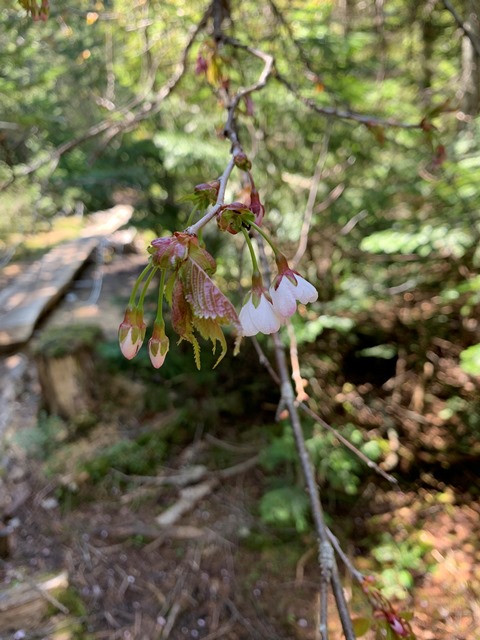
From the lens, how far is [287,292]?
614 millimetres

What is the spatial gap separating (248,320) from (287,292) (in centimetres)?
7

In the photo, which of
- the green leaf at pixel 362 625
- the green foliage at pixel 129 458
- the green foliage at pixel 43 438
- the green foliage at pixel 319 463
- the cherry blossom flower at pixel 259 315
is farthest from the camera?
the green foliage at pixel 43 438

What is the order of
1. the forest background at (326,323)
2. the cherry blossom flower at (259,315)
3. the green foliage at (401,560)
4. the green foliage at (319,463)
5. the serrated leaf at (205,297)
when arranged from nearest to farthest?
the serrated leaf at (205,297)
the cherry blossom flower at (259,315)
the forest background at (326,323)
the green foliage at (401,560)
the green foliage at (319,463)

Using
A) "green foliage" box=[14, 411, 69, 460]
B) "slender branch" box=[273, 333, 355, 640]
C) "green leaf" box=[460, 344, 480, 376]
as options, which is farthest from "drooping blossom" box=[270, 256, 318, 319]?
"green foliage" box=[14, 411, 69, 460]

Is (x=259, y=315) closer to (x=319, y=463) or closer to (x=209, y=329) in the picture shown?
(x=209, y=329)

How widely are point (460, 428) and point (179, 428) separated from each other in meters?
2.42

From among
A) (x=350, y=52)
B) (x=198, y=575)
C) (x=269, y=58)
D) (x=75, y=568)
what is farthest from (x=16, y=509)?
(x=350, y=52)

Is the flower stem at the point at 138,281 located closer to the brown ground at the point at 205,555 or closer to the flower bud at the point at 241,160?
the flower bud at the point at 241,160

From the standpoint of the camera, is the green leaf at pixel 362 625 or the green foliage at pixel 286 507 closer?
the green leaf at pixel 362 625

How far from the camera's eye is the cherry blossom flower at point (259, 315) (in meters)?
Answer: 0.60

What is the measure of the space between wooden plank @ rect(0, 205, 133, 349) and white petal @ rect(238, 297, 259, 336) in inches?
165

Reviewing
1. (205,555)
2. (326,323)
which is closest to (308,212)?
(326,323)

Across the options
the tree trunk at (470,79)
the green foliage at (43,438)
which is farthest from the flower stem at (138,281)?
the green foliage at (43,438)

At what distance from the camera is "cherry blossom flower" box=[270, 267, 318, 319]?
608 millimetres
